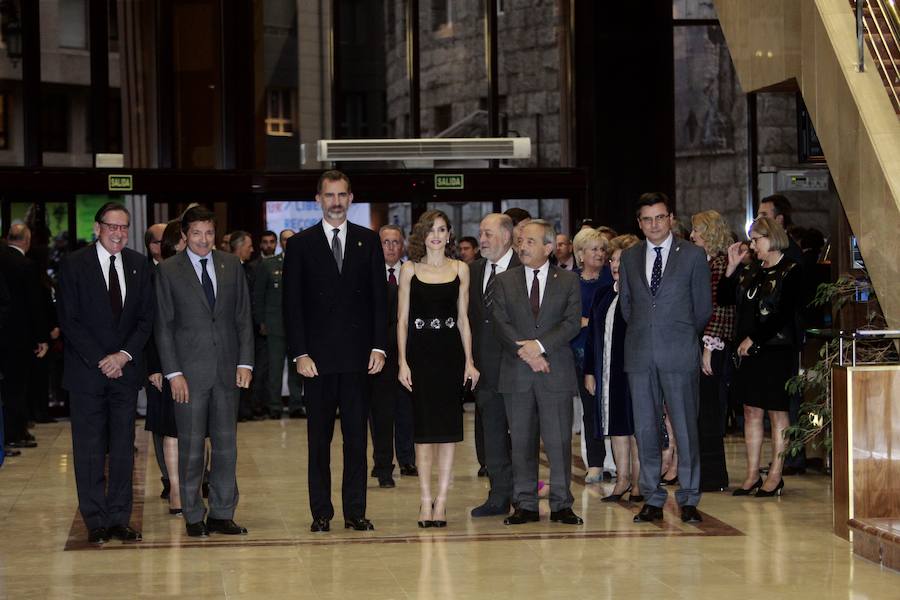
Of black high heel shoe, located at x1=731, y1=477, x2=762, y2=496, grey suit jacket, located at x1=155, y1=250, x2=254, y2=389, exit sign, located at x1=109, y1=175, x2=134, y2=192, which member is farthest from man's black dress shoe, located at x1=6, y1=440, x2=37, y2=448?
black high heel shoe, located at x1=731, y1=477, x2=762, y2=496

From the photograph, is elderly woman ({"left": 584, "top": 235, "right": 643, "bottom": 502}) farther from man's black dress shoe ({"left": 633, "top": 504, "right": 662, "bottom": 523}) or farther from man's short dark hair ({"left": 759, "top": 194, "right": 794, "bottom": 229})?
man's short dark hair ({"left": 759, "top": 194, "right": 794, "bottom": 229})

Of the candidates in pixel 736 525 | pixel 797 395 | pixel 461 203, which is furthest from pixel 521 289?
pixel 461 203

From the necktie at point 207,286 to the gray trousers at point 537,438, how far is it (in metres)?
1.65

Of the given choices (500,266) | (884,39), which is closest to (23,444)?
(500,266)

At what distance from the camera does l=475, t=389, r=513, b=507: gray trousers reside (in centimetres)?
826

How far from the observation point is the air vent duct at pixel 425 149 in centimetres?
1545

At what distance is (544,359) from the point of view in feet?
25.7

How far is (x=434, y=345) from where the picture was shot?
7793 millimetres

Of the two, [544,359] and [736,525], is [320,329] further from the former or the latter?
[736,525]

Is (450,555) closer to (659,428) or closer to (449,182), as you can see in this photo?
(659,428)

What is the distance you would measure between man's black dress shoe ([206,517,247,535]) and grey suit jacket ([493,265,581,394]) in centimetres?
159

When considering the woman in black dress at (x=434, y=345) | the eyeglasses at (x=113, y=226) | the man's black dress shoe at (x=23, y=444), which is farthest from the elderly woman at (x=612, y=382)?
the man's black dress shoe at (x=23, y=444)

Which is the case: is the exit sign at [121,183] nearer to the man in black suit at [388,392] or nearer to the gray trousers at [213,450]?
the man in black suit at [388,392]

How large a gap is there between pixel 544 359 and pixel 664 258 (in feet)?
2.81
